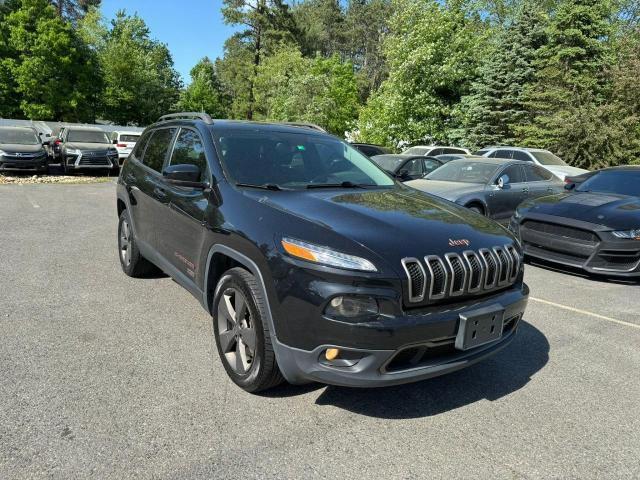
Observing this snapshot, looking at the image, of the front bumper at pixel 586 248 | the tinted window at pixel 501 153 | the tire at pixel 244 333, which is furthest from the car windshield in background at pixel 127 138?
the tire at pixel 244 333

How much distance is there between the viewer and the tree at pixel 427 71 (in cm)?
2509

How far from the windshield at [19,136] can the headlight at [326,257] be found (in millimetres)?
17022

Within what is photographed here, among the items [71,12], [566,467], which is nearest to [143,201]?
[566,467]

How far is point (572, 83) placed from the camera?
904 inches

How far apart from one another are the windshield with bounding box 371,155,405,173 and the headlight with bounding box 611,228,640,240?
596 cm

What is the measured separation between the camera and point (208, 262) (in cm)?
333

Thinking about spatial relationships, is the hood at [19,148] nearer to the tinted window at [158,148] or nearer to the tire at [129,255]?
the tire at [129,255]

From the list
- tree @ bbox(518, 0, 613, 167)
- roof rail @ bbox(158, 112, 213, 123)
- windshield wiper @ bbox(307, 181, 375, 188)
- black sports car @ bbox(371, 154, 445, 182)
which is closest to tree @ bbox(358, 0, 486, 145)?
tree @ bbox(518, 0, 613, 167)

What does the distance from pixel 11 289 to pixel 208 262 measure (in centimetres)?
276

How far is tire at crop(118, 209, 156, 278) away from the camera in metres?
5.10

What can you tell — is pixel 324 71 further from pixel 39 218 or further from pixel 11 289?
pixel 11 289

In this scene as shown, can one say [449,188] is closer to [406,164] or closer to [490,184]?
[490,184]

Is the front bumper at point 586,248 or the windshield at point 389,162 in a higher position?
the windshield at point 389,162

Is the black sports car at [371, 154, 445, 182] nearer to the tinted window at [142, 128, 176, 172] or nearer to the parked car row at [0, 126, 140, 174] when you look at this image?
the tinted window at [142, 128, 176, 172]
